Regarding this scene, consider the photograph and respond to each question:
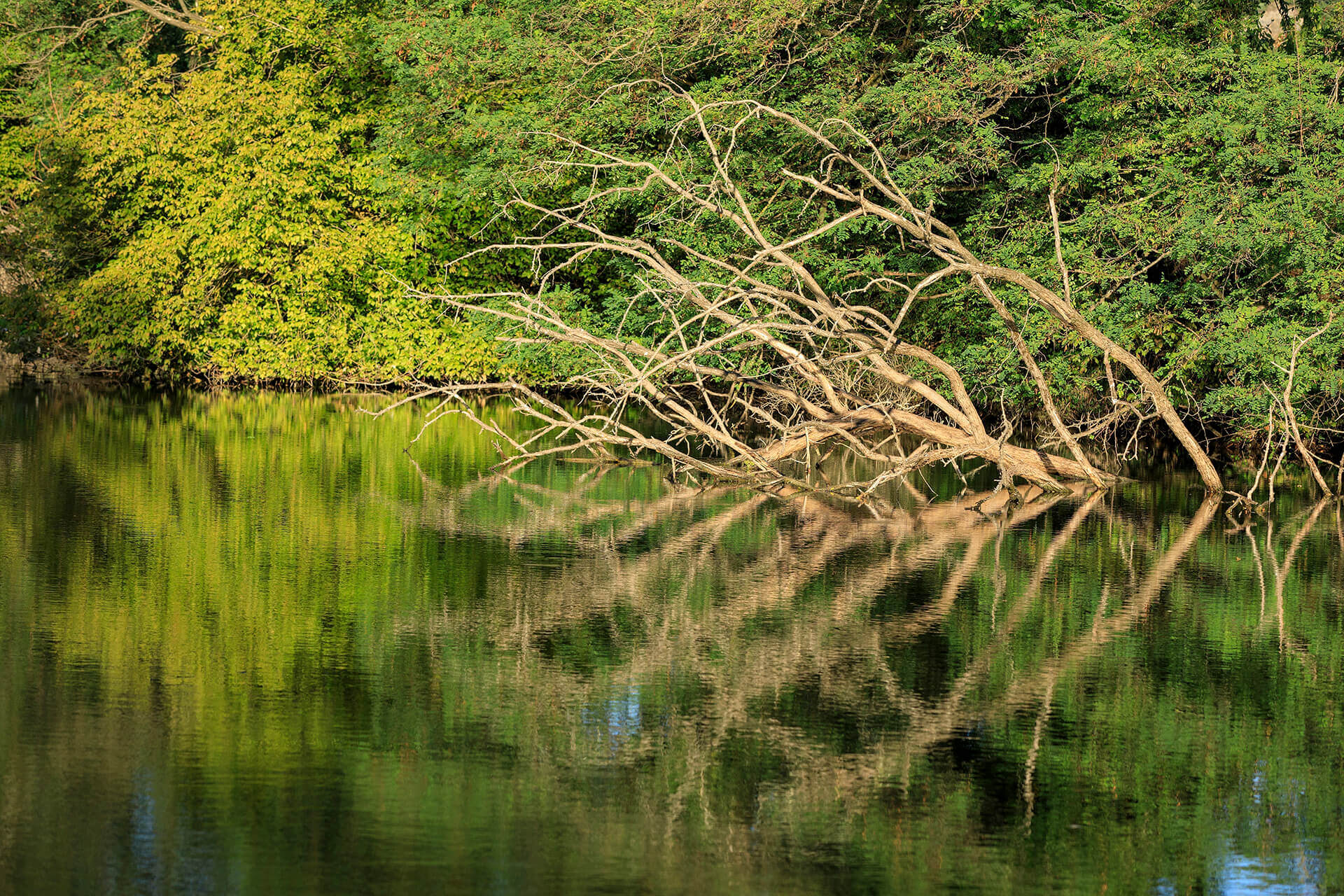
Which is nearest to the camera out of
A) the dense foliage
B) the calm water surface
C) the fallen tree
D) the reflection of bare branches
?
the calm water surface

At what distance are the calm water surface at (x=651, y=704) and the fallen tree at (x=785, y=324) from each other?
135 inches

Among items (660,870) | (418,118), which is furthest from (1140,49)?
(660,870)

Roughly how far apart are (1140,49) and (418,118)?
1409 cm

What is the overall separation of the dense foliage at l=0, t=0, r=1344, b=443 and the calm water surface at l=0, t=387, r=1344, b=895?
8.24 meters

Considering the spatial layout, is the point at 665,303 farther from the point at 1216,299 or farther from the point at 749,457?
the point at 1216,299

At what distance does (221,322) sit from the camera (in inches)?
1558

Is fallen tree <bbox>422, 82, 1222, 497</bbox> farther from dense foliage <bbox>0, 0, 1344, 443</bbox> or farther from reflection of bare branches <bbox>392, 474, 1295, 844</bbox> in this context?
reflection of bare branches <bbox>392, 474, 1295, 844</bbox>

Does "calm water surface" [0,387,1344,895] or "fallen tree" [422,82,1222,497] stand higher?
"fallen tree" [422,82,1222,497]

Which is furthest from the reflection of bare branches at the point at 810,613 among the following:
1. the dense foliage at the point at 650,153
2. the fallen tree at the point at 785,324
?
the dense foliage at the point at 650,153

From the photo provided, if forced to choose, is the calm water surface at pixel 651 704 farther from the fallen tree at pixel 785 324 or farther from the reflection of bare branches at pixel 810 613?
the fallen tree at pixel 785 324

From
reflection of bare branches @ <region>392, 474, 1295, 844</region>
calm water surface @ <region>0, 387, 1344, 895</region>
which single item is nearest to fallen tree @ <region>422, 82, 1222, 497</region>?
reflection of bare branches @ <region>392, 474, 1295, 844</region>

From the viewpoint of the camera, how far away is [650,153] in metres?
30.0

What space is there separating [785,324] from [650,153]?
11.2 m

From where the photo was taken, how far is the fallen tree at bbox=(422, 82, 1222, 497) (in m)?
20.7
